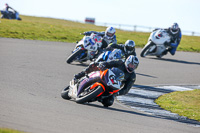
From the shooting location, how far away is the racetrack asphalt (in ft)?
21.7

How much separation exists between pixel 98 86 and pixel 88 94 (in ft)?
0.86

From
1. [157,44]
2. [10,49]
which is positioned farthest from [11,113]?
[157,44]

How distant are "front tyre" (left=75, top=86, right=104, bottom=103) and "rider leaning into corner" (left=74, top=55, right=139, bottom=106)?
529 mm

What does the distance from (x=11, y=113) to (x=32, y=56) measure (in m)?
10.9

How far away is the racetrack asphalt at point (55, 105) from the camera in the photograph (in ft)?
21.7

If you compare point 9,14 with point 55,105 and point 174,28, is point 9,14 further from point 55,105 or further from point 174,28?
point 55,105

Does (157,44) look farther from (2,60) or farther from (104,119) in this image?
(104,119)

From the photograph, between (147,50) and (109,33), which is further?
(147,50)

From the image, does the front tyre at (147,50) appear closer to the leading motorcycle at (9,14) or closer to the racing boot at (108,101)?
the racing boot at (108,101)

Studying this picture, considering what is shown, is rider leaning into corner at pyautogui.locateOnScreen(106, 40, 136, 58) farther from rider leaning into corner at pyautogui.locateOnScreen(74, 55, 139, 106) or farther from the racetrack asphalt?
rider leaning into corner at pyautogui.locateOnScreen(74, 55, 139, 106)

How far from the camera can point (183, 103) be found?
38.9 ft

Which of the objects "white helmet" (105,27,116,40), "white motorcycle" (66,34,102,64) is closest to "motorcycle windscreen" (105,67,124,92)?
"white motorcycle" (66,34,102,64)

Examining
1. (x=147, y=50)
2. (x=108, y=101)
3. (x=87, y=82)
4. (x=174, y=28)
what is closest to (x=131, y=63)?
(x=108, y=101)

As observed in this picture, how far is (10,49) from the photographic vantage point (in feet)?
62.0
